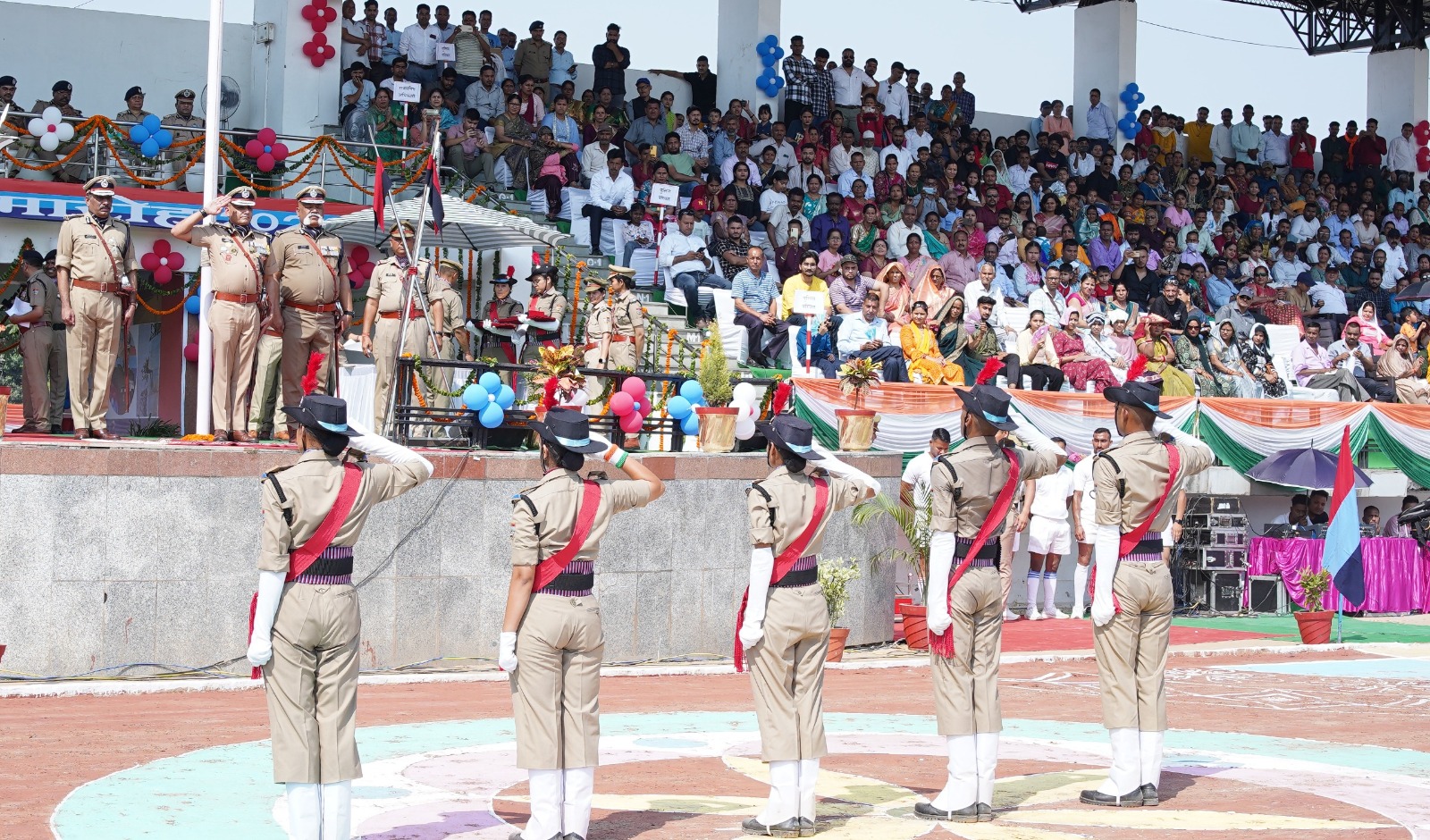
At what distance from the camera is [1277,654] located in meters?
16.8

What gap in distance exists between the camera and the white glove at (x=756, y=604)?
8.27 m

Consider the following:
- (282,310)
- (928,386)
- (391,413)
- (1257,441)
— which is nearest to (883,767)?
(391,413)

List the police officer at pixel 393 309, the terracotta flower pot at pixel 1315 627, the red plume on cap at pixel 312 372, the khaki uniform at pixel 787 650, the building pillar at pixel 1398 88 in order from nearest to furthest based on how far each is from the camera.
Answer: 1. the khaki uniform at pixel 787 650
2. the red plume on cap at pixel 312 372
3. the police officer at pixel 393 309
4. the terracotta flower pot at pixel 1315 627
5. the building pillar at pixel 1398 88

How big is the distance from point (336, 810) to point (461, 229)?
1335cm

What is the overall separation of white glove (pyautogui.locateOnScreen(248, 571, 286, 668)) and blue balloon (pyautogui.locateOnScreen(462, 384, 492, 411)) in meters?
6.64

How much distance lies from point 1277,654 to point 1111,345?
634cm

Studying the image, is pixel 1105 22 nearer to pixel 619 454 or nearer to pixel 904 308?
pixel 904 308

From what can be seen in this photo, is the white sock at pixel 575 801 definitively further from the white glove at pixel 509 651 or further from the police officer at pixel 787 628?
the police officer at pixel 787 628

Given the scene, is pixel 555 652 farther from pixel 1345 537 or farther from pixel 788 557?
pixel 1345 537

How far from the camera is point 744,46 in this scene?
2609cm

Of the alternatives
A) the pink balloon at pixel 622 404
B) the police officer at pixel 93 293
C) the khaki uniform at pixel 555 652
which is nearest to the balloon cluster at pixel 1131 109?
the pink balloon at pixel 622 404

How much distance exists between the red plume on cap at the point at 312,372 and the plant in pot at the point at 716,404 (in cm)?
336

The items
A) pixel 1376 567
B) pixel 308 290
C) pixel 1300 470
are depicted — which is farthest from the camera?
pixel 1376 567

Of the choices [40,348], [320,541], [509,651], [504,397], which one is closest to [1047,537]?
[504,397]
